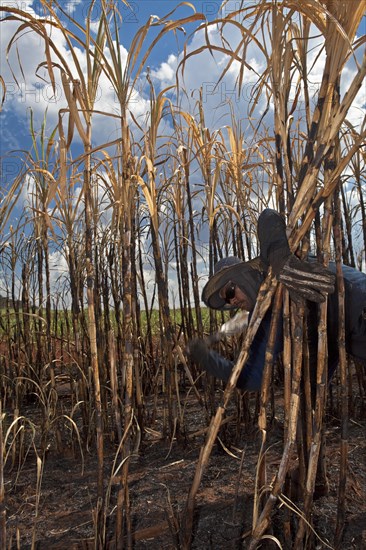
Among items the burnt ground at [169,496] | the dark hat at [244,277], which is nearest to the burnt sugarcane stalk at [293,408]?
the burnt ground at [169,496]

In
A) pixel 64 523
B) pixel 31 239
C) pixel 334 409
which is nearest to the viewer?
pixel 64 523

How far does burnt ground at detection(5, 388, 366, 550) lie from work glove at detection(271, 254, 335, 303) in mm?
531

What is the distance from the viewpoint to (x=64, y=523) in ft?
6.34

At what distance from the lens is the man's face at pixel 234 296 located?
194 cm

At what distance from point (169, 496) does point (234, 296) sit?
0.80 metres

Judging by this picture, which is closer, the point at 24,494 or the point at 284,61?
the point at 284,61

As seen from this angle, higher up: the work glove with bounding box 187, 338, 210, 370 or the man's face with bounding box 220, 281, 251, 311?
the man's face with bounding box 220, 281, 251, 311

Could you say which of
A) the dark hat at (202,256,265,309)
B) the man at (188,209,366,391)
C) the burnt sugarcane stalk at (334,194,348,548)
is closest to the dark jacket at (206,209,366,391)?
the man at (188,209,366,391)

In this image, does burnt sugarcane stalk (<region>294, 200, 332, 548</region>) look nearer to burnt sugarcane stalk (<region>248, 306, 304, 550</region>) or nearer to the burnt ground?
burnt sugarcane stalk (<region>248, 306, 304, 550</region>)

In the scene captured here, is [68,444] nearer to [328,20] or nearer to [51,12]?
[51,12]

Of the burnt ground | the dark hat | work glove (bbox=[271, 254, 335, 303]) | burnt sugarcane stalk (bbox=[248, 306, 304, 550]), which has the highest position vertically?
the dark hat

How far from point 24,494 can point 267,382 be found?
1.42m

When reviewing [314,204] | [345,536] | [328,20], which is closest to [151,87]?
[328,20]

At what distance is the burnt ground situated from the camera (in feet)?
5.81
